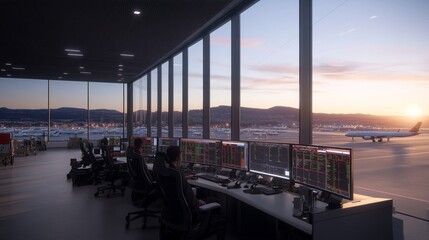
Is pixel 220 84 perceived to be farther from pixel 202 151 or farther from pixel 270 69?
pixel 202 151

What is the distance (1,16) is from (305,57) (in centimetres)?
586

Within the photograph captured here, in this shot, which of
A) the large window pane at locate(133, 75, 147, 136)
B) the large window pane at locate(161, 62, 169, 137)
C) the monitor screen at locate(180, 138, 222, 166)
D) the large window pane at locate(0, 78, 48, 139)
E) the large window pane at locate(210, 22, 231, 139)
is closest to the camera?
the monitor screen at locate(180, 138, 222, 166)

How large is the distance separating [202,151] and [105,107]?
14181mm

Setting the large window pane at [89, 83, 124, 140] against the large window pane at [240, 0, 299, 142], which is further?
the large window pane at [89, 83, 124, 140]

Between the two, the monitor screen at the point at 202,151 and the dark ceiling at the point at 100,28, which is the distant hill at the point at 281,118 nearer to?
the monitor screen at the point at 202,151

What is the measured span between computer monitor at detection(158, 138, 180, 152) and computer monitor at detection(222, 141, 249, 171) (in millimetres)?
1504

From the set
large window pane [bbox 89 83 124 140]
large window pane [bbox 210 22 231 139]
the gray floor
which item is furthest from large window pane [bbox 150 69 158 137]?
large window pane [bbox 89 83 124 140]

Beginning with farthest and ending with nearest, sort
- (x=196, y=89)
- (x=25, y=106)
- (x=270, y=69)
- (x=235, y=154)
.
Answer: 1. (x=25, y=106)
2. (x=196, y=89)
3. (x=270, y=69)
4. (x=235, y=154)

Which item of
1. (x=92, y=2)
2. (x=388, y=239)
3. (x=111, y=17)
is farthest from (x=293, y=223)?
(x=111, y=17)

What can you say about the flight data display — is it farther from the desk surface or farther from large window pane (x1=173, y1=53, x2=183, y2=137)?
the desk surface

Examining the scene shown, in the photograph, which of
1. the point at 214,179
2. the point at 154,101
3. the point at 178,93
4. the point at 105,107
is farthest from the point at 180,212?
the point at 105,107

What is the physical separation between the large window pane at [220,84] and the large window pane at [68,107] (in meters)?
12.7

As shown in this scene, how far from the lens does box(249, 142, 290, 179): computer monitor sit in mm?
3201

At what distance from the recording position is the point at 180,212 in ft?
9.49
